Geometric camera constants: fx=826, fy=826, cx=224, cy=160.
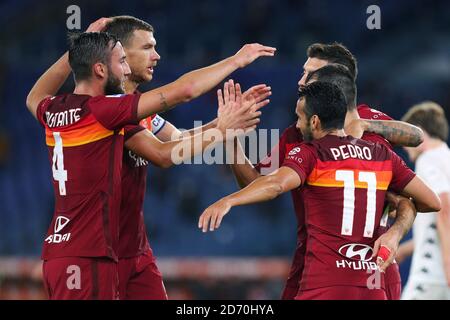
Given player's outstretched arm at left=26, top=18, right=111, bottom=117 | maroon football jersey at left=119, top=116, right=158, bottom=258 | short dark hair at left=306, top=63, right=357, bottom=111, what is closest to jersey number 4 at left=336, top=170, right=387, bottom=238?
short dark hair at left=306, top=63, right=357, bottom=111

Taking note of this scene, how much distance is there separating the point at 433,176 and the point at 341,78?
2371 millimetres

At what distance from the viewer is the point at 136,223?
5.87 metres

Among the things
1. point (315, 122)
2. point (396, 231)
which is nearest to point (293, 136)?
point (315, 122)

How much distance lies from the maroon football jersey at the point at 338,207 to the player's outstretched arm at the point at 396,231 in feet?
0.37

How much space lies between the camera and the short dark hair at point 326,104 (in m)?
5.19

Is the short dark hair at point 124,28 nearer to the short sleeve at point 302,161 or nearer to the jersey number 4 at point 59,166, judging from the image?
the jersey number 4 at point 59,166

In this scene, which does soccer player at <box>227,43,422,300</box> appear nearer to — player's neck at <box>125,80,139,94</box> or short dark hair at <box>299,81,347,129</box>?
short dark hair at <box>299,81,347,129</box>

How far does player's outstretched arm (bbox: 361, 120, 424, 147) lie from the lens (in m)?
5.84

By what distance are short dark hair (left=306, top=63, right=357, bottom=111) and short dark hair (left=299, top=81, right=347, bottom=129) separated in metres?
0.40

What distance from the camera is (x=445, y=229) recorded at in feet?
24.6

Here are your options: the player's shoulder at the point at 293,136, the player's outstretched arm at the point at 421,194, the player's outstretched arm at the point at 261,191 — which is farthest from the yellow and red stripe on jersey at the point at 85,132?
the player's outstretched arm at the point at 421,194

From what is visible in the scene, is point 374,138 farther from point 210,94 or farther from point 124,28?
Result: point 210,94
